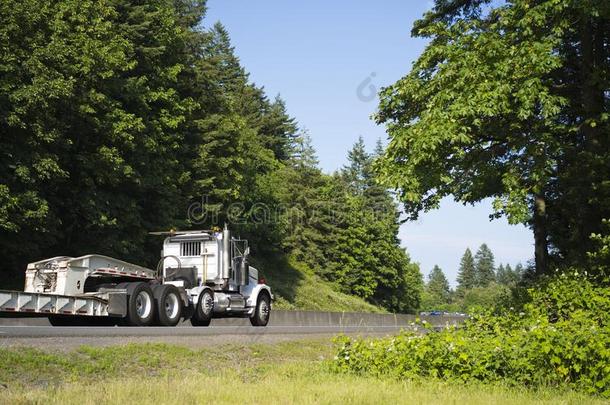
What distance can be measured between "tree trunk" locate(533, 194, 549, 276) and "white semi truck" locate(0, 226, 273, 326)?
32.4 feet

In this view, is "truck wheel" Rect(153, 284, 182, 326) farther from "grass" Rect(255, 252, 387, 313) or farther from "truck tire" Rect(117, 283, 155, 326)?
"grass" Rect(255, 252, 387, 313)

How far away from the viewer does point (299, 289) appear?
59.8 meters

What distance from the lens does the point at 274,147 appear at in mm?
84938

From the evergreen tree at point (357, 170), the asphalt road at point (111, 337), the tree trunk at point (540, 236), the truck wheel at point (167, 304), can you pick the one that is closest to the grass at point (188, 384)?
the asphalt road at point (111, 337)

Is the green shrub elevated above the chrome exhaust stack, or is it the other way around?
the chrome exhaust stack

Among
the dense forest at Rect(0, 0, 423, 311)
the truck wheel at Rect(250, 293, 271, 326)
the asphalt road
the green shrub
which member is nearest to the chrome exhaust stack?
the truck wheel at Rect(250, 293, 271, 326)

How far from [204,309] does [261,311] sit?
371cm

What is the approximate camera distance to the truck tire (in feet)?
57.7

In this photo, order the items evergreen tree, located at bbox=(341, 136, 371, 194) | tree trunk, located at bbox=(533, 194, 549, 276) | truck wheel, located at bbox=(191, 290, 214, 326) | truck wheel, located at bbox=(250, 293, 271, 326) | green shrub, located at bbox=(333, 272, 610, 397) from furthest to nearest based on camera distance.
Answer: evergreen tree, located at bbox=(341, 136, 371, 194)
truck wheel, located at bbox=(250, 293, 271, 326)
truck wheel, located at bbox=(191, 290, 214, 326)
tree trunk, located at bbox=(533, 194, 549, 276)
green shrub, located at bbox=(333, 272, 610, 397)

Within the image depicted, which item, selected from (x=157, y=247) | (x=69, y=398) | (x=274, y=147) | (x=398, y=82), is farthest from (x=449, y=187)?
(x=274, y=147)

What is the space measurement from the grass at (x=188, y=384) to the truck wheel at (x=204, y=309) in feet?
22.6

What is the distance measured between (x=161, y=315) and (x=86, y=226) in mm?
11846

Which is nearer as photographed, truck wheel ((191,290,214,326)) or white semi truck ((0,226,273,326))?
white semi truck ((0,226,273,326))

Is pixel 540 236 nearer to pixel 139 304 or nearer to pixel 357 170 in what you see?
pixel 139 304
